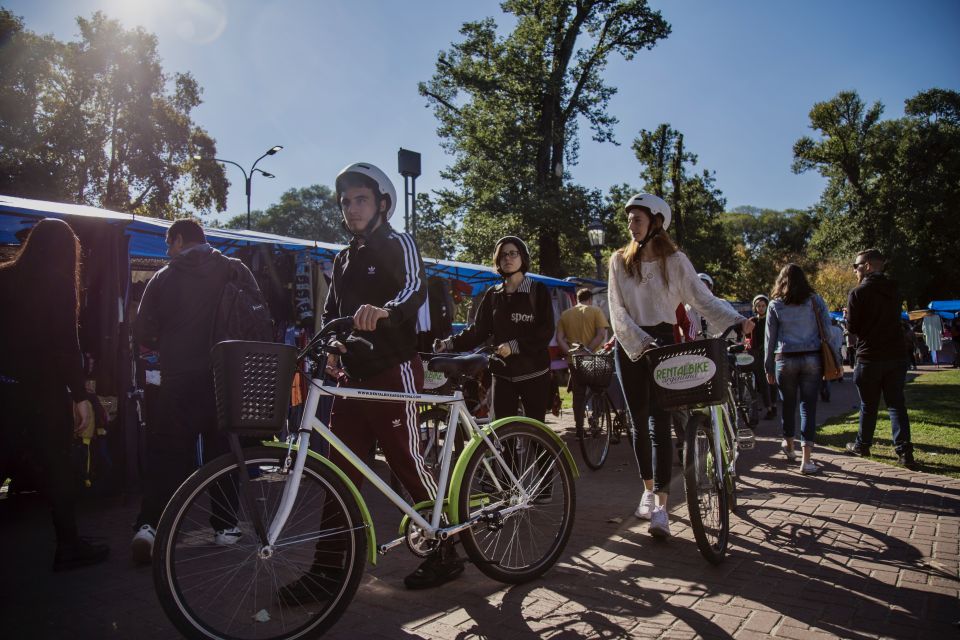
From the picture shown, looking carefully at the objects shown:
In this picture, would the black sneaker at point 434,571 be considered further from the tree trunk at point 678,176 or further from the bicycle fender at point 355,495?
the tree trunk at point 678,176

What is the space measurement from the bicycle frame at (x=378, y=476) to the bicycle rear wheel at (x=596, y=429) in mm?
3149

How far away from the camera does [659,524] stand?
4012 millimetres

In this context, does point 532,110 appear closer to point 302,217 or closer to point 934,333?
point 934,333

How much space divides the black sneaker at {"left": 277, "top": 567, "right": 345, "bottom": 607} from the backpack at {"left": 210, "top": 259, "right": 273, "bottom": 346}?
5.57 feet

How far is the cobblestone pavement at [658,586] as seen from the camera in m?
2.84

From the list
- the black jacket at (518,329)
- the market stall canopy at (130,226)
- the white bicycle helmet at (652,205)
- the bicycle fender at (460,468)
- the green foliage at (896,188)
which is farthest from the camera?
the green foliage at (896,188)

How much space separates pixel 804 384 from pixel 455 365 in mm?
4387

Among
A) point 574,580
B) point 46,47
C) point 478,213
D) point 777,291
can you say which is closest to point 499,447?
point 574,580

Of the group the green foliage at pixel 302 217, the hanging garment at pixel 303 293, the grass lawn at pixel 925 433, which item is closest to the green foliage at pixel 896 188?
the grass lawn at pixel 925 433

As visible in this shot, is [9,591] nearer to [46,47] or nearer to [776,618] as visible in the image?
[776,618]

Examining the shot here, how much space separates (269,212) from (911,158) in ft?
256

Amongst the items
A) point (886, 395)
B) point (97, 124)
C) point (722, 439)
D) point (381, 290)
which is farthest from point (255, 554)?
point (97, 124)

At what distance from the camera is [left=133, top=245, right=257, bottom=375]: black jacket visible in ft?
12.9

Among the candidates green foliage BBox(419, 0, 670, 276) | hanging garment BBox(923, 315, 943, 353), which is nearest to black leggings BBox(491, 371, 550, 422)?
green foliage BBox(419, 0, 670, 276)
